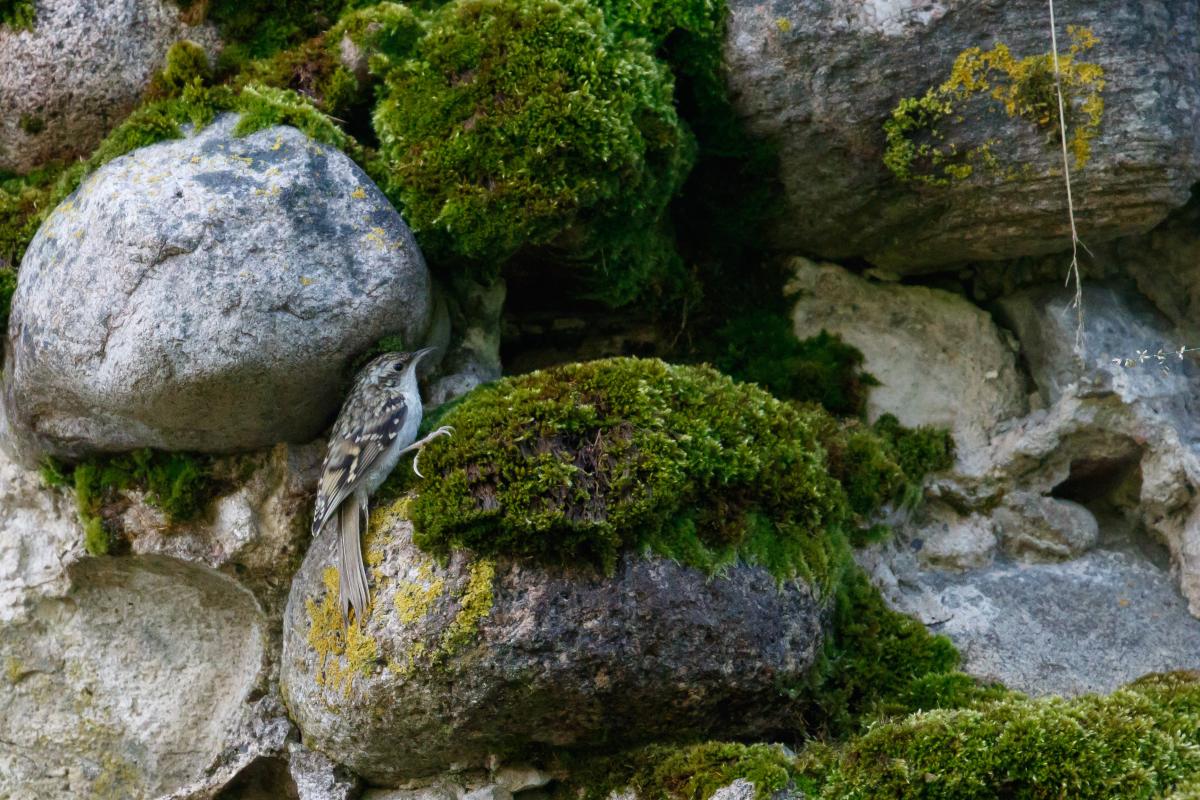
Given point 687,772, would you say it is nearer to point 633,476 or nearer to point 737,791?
→ point 737,791

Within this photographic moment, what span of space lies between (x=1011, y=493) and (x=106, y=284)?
4094mm

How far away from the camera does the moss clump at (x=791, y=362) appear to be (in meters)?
6.24

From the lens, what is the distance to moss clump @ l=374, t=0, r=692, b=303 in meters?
5.33

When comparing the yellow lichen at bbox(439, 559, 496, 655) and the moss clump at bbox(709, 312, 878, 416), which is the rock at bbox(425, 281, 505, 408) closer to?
the moss clump at bbox(709, 312, 878, 416)

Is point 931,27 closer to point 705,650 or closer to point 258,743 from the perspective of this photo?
point 705,650

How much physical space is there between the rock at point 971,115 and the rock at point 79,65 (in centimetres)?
271

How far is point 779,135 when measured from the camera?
594 cm

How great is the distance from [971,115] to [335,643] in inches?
140

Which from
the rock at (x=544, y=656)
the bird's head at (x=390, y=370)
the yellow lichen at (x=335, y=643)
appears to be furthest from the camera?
the bird's head at (x=390, y=370)

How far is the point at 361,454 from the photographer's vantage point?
16.4 ft

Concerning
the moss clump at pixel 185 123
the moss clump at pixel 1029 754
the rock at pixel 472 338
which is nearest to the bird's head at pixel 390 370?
Answer: the rock at pixel 472 338

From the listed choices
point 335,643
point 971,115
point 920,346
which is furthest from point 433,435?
point 971,115

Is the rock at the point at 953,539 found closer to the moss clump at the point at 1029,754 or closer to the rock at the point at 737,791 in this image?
the moss clump at the point at 1029,754

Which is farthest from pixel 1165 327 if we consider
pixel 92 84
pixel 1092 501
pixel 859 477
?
pixel 92 84
